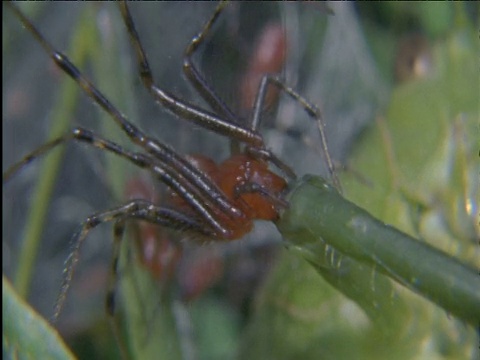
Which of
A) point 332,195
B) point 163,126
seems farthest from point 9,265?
point 332,195

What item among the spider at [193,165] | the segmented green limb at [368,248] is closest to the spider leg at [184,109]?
the spider at [193,165]

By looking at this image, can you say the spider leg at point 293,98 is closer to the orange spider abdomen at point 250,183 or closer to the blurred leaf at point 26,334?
the orange spider abdomen at point 250,183

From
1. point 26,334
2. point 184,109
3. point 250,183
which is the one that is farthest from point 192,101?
point 26,334

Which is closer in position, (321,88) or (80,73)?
(80,73)

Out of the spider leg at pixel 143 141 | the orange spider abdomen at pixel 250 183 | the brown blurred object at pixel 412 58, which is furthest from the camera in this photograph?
the brown blurred object at pixel 412 58

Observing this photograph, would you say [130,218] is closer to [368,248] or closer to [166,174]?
[166,174]

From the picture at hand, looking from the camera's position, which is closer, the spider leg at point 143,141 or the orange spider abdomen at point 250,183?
the orange spider abdomen at point 250,183

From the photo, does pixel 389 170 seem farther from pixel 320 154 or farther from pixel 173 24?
pixel 173 24

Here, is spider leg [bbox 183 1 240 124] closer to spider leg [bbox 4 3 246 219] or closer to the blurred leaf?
spider leg [bbox 4 3 246 219]
